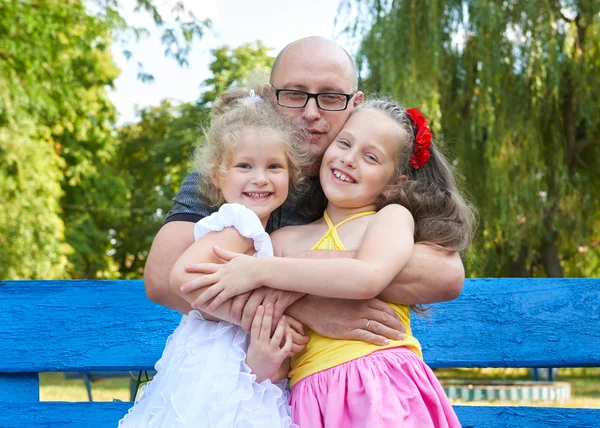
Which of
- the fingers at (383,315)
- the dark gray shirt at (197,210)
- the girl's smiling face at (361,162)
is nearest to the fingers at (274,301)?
the fingers at (383,315)

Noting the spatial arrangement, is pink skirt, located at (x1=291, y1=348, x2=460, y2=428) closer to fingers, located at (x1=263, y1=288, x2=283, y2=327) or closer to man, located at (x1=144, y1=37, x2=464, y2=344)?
man, located at (x1=144, y1=37, x2=464, y2=344)

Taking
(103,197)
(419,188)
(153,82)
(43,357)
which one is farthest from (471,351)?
(103,197)

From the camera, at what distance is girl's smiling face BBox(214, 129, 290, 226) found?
2.09 meters

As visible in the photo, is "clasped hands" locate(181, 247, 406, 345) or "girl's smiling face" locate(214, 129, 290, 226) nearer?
"clasped hands" locate(181, 247, 406, 345)

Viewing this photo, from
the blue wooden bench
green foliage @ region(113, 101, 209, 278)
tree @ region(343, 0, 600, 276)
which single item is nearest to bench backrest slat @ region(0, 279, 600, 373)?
the blue wooden bench

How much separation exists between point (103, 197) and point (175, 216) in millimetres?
15642

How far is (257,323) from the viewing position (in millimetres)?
1956

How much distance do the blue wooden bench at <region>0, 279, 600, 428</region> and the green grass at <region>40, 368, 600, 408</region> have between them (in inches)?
291

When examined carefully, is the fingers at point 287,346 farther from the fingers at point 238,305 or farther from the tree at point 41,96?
the tree at point 41,96

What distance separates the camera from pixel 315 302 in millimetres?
2029

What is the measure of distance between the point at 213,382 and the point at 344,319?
1.19 ft

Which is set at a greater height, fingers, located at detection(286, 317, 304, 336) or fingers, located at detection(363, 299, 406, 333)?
fingers, located at detection(363, 299, 406, 333)

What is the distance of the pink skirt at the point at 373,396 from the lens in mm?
1946

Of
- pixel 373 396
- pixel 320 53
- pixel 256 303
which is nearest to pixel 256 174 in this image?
pixel 256 303
